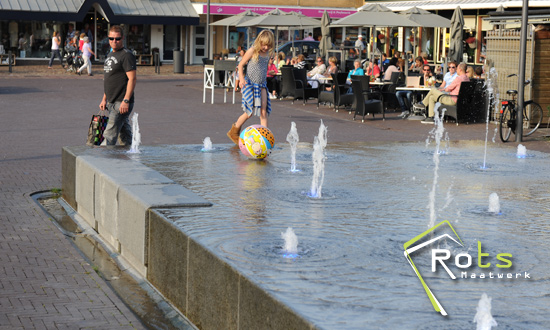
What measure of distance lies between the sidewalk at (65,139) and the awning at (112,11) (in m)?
6.76

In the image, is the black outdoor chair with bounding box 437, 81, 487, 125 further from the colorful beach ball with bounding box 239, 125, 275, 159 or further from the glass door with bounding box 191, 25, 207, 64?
the glass door with bounding box 191, 25, 207, 64

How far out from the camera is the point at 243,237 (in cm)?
591

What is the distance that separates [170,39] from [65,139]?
109 feet

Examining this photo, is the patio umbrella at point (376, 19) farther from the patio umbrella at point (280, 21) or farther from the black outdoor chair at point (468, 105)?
the black outdoor chair at point (468, 105)

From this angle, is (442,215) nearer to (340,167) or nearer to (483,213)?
(483,213)

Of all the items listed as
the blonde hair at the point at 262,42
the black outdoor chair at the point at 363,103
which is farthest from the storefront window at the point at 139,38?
the blonde hair at the point at 262,42

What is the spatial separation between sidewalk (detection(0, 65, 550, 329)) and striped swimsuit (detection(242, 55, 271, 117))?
251cm

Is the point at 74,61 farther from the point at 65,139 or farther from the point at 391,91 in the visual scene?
the point at 65,139

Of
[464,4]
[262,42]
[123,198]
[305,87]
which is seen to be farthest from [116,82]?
[464,4]

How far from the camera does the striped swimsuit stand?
1178 centimetres

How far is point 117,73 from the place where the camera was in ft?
34.0

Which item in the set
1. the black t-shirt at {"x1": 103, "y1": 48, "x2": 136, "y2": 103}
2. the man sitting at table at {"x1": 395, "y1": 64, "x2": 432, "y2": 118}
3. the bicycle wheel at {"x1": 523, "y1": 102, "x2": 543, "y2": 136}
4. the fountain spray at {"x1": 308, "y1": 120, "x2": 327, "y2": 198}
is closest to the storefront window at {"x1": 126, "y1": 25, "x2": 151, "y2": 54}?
the man sitting at table at {"x1": 395, "y1": 64, "x2": 432, "y2": 118}

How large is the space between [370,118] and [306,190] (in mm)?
11788

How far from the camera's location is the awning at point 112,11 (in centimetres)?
4138
